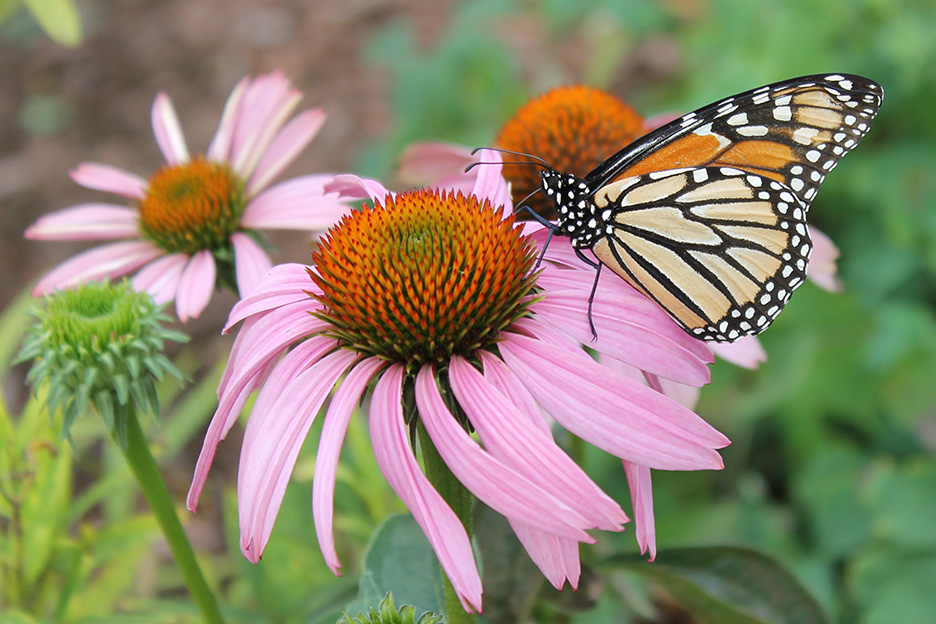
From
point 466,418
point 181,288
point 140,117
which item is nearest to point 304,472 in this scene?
point 181,288

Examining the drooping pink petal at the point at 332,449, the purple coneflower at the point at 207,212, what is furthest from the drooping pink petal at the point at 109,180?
the drooping pink petal at the point at 332,449

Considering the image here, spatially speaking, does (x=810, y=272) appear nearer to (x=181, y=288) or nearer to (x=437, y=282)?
(x=437, y=282)

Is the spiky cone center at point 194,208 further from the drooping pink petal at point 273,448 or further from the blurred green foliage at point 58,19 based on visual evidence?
the blurred green foliage at point 58,19

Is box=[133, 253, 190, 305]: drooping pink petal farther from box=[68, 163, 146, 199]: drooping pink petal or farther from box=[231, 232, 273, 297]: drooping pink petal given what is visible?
box=[68, 163, 146, 199]: drooping pink petal

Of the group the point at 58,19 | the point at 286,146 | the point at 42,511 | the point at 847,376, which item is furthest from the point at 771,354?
the point at 58,19

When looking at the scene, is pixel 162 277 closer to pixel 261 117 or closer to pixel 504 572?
pixel 261 117

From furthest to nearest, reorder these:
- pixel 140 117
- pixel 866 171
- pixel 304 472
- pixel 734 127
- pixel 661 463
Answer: pixel 140 117 → pixel 866 171 → pixel 304 472 → pixel 734 127 → pixel 661 463
